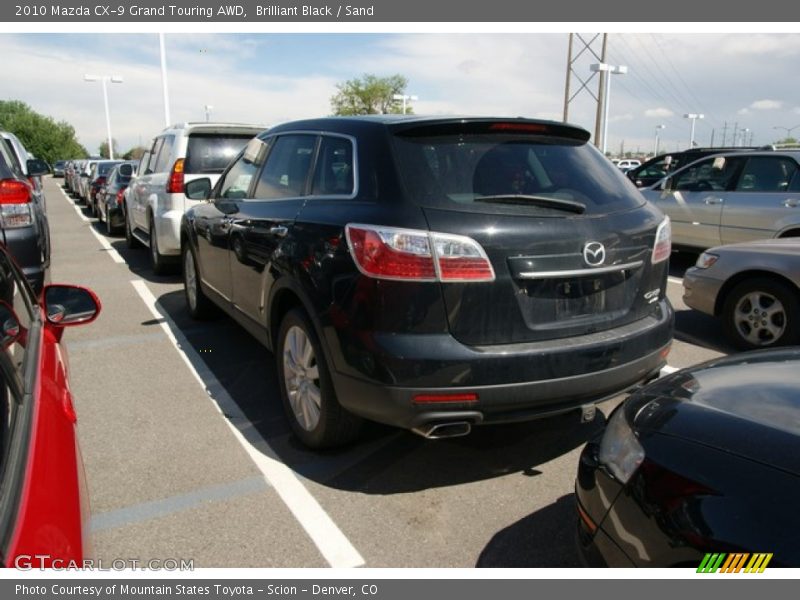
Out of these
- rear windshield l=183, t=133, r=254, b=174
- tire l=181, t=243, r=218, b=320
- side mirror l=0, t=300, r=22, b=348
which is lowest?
tire l=181, t=243, r=218, b=320

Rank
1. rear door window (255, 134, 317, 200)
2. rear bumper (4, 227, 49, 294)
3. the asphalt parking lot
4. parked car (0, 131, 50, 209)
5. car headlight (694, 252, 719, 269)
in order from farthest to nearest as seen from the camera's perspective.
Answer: parked car (0, 131, 50, 209), car headlight (694, 252, 719, 269), rear bumper (4, 227, 49, 294), rear door window (255, 134, 317, 200), the asphalt parking lot

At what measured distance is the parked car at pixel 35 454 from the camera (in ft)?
4.24

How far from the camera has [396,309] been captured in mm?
2693

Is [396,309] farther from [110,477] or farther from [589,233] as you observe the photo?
[110,477]

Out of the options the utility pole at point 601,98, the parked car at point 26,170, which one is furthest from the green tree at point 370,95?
the parked car at point 26,170

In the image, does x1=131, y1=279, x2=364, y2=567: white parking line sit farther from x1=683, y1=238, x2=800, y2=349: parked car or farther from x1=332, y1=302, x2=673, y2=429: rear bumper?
x1=683, y1=238, x2=800, y2=349: parked car

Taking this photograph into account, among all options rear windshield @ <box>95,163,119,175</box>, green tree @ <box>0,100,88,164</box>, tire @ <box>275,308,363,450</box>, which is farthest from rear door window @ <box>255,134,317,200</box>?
green tree @ <box>0,100,88,164</box>

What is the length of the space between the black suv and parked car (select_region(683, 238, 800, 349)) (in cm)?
224

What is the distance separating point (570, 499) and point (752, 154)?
6735 mm

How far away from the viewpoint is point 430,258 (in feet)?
8.74

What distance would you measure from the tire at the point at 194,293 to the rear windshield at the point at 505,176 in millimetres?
3425

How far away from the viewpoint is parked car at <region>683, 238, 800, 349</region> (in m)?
4.93

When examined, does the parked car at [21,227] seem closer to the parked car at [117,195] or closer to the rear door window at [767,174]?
the parked car at [117,195]

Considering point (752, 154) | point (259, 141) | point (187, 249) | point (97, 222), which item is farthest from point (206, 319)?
point (97, 222)
